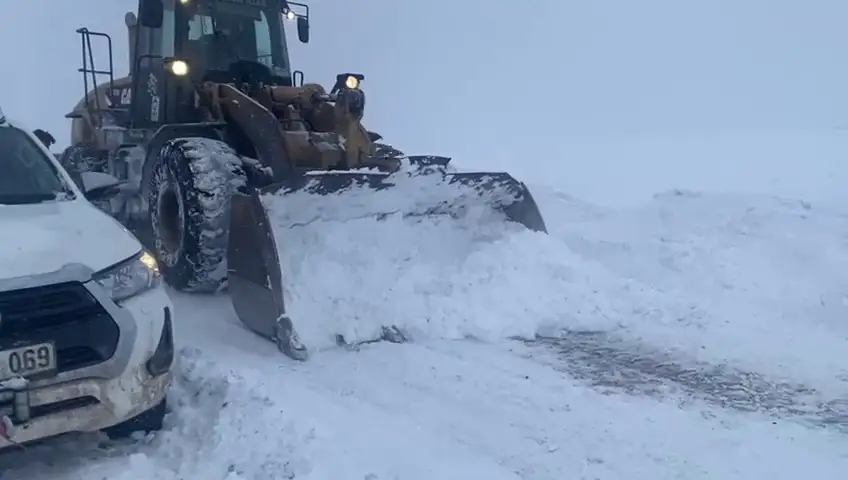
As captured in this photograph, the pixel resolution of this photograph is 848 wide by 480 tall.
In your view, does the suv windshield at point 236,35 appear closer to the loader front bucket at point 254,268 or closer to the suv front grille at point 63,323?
the loader front bucket at point 254,268

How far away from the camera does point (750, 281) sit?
290 inches

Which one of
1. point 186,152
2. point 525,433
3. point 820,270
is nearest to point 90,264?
point 525,433

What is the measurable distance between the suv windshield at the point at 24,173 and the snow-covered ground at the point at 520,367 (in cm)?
128

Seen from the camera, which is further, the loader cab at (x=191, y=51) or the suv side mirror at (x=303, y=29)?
the suv side mirror at (x=303, y=29)

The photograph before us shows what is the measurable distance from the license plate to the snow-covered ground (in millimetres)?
644

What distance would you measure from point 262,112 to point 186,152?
2.30 ft

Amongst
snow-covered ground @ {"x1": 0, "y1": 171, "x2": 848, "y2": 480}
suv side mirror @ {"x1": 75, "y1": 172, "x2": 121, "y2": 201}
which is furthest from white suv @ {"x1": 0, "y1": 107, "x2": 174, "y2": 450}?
suv side mirror @ {"x1": 75, "y1": 172, "x2": 121, "y2": 201}

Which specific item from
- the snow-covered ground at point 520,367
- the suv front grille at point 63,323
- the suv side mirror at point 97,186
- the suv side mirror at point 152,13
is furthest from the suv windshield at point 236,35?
the suv front grille at point 63,323

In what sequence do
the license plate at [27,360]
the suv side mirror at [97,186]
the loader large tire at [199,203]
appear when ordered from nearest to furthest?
1. the license plate at [27,360]
2. the suv side mirror at [97,186]
3. the loader large tire at [199,203]

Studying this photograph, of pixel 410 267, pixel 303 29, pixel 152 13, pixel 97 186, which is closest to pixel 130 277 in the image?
pixel 97 186

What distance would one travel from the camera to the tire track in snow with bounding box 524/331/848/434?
15.9ft

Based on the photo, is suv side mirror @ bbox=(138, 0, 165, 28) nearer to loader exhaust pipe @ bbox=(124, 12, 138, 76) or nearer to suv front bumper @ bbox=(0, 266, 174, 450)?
loader exhaust pipe @ bbox=(124, 12, 138, 76)

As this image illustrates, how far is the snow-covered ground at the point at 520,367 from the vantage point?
4.02 metres

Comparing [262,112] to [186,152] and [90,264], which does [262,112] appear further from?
[90,264]
